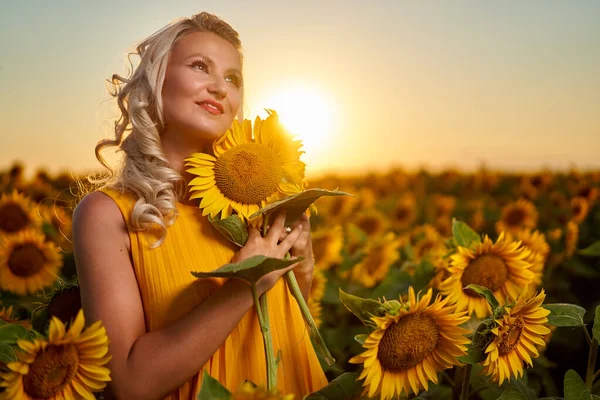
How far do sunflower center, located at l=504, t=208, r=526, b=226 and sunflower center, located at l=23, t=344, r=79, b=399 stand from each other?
13.1 feet

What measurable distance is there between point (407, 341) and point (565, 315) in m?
0.50

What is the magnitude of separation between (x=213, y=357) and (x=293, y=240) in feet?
1.23

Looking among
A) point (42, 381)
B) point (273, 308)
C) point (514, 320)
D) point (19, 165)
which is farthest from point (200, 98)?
point (19, 165)

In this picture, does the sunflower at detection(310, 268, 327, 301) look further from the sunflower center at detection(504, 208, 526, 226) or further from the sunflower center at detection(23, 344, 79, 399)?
the sunflower center at detection(504, 208, 526, 226)

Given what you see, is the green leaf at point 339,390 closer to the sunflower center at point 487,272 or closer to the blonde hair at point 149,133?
the blonde hair at point 149,133

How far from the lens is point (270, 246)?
5.64 ft

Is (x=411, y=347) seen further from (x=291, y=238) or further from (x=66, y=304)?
(x=66, y=304)

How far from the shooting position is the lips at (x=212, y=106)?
189 centimetres

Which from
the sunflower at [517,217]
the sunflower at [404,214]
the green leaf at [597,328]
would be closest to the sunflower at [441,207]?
the sunflower at [404,214]

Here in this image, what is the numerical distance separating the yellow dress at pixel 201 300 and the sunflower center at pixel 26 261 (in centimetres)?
148

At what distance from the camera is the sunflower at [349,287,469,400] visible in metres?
1.56

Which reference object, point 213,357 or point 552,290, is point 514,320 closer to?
point 213,357

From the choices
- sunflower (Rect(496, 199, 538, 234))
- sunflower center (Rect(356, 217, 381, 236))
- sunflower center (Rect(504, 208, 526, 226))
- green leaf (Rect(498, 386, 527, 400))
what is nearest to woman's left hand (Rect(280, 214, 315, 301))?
green leaf (Rect(498, 386, 527, 400))

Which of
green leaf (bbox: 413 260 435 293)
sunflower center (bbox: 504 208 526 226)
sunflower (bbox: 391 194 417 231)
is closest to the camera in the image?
green leaf (bbox: 413 260 435 293)
